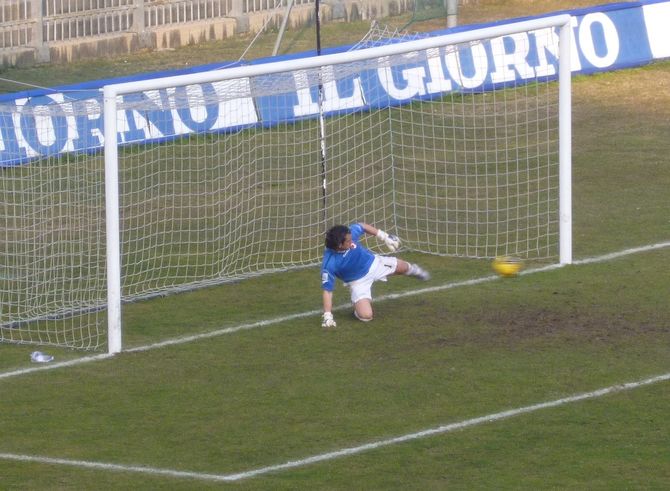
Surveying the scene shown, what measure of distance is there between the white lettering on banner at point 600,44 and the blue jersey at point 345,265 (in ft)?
40.4

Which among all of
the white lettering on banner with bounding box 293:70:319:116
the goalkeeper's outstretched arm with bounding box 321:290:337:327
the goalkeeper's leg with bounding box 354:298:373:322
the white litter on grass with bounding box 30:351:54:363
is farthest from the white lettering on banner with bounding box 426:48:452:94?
the white litter on grass with bounding box 30:351:54:363

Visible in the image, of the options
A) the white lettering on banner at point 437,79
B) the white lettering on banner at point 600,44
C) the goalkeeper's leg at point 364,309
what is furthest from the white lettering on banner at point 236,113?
the white lettering on banner at point 600,44

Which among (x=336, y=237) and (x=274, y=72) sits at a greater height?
(x=274, y=72)

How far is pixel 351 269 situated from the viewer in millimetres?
13664

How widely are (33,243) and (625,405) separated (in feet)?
24.1

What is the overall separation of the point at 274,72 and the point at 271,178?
197 inches

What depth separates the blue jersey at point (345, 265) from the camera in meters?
13.5

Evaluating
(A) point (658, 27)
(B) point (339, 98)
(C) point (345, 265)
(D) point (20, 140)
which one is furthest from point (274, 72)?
(A) point (658, 27)

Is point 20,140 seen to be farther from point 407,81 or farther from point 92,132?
point 407,81

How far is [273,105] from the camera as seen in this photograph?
2059 cm

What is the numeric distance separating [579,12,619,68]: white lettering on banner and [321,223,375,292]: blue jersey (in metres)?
12.3

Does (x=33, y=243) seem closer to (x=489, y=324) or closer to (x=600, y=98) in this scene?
(x=489, y=324)

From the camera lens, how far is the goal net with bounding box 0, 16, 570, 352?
47.6 ft

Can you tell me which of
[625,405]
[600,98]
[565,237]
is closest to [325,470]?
[625,405]
